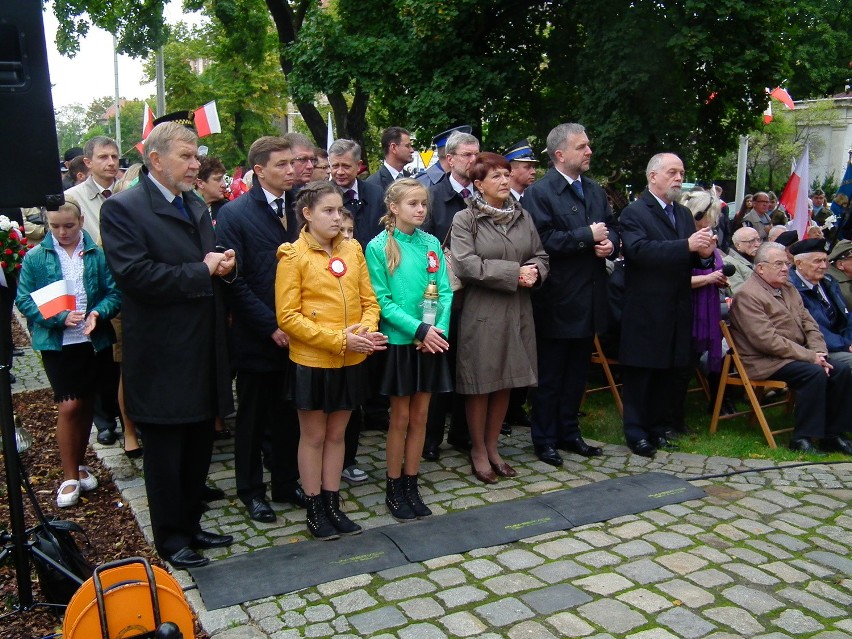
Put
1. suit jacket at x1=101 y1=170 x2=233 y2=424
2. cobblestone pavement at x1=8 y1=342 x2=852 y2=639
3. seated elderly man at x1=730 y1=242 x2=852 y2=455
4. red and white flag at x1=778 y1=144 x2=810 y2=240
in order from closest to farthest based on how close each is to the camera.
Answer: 1. cobblestone pavement at x1=8 y1=342 x2=852 y2=639
2. suit jacket at x1=101 y1=170 x2=233 y2=424
3. seated elderly man at x1=730 y1=242 x2=852 y2=455
4. red and white flag at x1=778 y1=144 x2=810 y2=240

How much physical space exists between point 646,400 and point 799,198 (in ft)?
14.9

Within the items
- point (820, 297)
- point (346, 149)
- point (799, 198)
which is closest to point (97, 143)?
point (346, 149)

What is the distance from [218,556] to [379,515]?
1.00 meters

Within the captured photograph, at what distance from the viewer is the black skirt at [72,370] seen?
5.12 m

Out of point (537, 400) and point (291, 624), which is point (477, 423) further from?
point (291, 624)

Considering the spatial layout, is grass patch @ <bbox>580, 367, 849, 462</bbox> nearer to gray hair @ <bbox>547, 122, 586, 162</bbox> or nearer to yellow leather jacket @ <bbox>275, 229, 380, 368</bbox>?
gray hair @ <bbox>547, 122, 586, 162</bbox>

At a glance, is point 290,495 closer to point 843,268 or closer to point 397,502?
point 397,502

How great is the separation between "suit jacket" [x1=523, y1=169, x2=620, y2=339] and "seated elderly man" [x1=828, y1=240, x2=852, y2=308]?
9.53 feet

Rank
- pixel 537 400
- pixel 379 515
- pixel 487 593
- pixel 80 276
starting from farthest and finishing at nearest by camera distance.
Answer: pixel 537 400 < pixel 80 276 < pixel 379 515 < pixel 487 593

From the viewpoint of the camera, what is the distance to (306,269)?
446 cm

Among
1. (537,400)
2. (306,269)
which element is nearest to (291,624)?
(306,269)

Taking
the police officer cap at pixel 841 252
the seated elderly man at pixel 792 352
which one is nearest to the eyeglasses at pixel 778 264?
the seated elderly man at pixel 792 352

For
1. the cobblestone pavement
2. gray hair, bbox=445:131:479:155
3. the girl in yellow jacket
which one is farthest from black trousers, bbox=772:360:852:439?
the girl in yellow jacket

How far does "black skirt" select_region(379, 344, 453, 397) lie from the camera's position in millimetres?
4770
